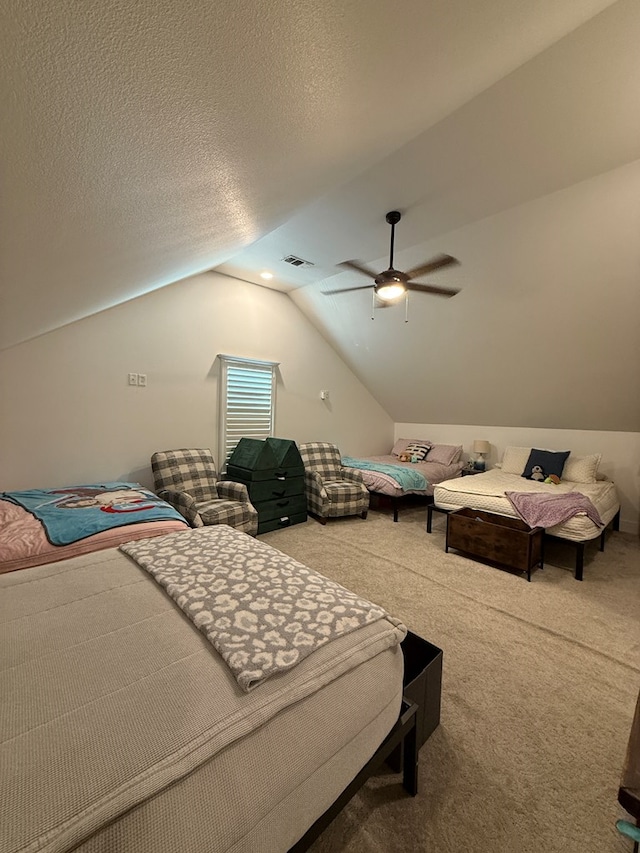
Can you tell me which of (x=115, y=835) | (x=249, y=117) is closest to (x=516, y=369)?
(x=249, y=117)

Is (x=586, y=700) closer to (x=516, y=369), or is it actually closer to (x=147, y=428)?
(x=516, y=369)

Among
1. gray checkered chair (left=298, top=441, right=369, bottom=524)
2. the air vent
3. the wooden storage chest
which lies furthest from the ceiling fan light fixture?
gray checkered chair (left=298, top=441, right=369, bottom=524)

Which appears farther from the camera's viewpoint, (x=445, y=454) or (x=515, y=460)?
(x=445, y=454)

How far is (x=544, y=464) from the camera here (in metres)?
4.36

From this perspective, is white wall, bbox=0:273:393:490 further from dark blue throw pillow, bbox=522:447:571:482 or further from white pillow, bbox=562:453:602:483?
white pillow, bbox=562:453:602:483

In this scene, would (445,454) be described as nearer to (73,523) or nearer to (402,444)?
(402,444)

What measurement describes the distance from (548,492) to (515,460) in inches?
48.9

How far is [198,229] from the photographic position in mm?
1608

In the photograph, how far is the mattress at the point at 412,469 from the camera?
4.42 meters

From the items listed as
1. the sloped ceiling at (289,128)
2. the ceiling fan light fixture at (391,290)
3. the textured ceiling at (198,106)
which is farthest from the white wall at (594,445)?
the textured ceiling at (198,106)

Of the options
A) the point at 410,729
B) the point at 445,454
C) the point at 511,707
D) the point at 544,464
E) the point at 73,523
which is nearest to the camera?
the point at 410,729

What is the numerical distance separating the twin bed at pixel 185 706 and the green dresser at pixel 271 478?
7.97 ft

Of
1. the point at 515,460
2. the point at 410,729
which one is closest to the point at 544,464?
the point at 515,460

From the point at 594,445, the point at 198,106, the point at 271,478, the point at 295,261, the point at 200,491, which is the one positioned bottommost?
the point at 200,491
